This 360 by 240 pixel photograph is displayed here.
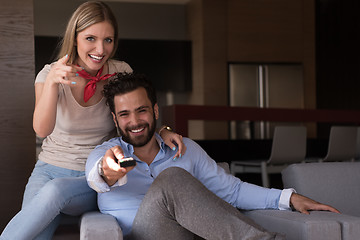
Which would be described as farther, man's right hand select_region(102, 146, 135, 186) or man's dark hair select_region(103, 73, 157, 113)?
man's dark hair select_region(103, 73, 157, 113)

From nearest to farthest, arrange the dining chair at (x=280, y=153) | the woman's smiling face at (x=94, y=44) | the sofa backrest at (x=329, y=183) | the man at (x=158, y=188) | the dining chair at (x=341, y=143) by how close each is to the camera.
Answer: the man at (x=158, y=188) → the woman's smiling face at (x=94, y=44) → the sofa backrest at (x=329, y=183) → the dining chair at (x=280, y=153) → the dining chair at (x=341, y=143)

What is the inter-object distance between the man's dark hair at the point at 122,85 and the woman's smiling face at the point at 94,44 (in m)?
0.10

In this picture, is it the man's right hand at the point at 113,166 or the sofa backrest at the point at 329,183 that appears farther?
the sofa backrest at the point at 329,183

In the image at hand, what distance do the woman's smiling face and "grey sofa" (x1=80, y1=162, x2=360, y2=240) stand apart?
2.06 ft

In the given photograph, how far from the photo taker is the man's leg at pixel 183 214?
1712mm

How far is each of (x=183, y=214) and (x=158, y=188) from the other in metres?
0.13

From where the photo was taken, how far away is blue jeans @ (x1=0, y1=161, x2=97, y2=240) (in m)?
1.82

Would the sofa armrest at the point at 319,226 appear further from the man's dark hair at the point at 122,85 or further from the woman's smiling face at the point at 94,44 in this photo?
the woman's smiling face at the point at 94,44

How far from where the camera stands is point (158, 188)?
1795 mm

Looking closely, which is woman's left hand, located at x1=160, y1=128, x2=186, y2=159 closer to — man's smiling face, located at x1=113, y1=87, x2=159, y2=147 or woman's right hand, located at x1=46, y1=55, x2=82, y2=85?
man's smiling face, located at x1=113, y1=87, x2=159, y2=147

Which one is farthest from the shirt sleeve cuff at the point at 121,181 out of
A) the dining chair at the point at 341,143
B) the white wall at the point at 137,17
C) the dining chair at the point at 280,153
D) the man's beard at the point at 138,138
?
the white wall at the point at 137,17

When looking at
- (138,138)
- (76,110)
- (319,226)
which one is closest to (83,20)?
(76,110)

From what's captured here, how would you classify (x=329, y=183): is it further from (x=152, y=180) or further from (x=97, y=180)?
(x=97, y=180)

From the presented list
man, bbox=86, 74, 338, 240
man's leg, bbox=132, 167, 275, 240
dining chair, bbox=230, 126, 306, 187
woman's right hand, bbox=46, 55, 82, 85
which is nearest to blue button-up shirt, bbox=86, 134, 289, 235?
man, bbox=86, 74, 338, 240
